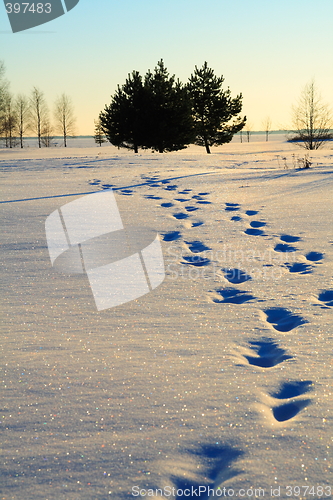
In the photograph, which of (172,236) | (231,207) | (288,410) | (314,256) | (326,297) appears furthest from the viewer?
(231,207)

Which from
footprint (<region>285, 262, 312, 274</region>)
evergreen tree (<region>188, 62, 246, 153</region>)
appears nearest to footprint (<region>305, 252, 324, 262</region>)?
footprint (<region>285, 262, 312, 274</region>)

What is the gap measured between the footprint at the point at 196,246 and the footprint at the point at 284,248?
0.66 m

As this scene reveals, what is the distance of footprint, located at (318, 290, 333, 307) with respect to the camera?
256cm

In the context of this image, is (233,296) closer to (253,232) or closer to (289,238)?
(289,238)

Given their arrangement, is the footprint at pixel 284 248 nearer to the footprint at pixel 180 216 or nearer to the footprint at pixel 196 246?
the footprint at pixel 196 246

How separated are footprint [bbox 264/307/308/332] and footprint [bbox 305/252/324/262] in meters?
1.08

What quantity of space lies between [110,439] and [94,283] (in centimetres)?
160

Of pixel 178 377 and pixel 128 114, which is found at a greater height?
pixel 128 114

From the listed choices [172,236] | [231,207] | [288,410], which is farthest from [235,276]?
[231,207]

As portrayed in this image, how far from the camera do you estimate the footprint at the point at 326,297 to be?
8.39 feet

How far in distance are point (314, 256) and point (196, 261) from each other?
3.38 feet

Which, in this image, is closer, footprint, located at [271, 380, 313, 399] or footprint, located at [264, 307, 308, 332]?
footprint, located at [271, 380, 313, 399]

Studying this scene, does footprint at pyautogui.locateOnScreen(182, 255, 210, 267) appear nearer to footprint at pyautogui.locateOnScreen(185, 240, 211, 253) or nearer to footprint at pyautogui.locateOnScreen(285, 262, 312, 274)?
footprint at pyautogui.locateOnScreen(185, 240, 211, 253)

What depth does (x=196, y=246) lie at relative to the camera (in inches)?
157
